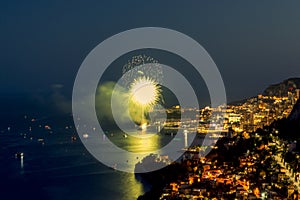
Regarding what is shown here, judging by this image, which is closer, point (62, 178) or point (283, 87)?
point (62, 178)

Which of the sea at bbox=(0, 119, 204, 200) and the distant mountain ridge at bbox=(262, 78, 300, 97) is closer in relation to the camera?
the sea at bbox=(0, 119, 204, 200)

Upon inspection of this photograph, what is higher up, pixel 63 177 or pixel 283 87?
pixel 283 87

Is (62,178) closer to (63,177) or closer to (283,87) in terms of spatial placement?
(63,177)

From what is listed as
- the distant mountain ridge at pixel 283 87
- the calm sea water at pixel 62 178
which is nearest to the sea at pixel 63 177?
the calm sea water at pixel 62 178

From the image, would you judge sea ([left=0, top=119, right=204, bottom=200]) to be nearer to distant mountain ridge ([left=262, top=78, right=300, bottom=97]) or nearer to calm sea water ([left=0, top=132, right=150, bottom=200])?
calm sea water ([left=0, top=132, right=150, bottom=200])

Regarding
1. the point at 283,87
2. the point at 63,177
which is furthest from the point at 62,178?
the point at 283,87

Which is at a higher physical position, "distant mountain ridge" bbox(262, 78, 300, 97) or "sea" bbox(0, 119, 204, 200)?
"distant mountain ridge" bbox(262, 78, 300, 97)

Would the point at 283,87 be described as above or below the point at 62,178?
above

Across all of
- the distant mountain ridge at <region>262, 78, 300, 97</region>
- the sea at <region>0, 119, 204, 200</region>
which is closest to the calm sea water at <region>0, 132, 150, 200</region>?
the sea at <region>0, 119, 204, 200</region>
